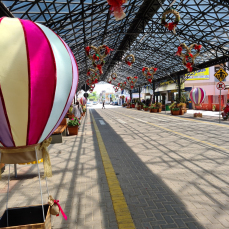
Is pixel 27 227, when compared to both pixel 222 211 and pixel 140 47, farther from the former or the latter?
pixel 140 47

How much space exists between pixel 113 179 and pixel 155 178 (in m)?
0.99

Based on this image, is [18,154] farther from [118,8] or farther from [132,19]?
[132,19]

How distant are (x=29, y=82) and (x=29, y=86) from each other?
0.14ft

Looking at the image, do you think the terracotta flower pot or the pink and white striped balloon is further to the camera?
the terracotta flower pot

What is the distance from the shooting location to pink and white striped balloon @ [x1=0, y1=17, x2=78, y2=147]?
2117 mm

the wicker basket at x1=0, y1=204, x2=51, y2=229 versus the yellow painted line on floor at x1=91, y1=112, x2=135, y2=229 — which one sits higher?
the wicker basket at x1=0, y1=204, x2=51, y2=229

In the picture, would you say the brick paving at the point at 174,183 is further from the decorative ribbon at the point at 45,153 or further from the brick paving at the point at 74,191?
the decorative ribbon at the point at 45,153

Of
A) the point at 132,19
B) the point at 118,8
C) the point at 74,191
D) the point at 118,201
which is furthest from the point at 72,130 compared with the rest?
the point at 132,19

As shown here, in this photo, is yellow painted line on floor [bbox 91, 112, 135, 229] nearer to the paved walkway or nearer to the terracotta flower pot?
the paved walkway

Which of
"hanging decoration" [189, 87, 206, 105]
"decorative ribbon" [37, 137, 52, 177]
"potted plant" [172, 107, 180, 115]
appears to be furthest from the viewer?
"potted plant" [172, 107, 180, 115]

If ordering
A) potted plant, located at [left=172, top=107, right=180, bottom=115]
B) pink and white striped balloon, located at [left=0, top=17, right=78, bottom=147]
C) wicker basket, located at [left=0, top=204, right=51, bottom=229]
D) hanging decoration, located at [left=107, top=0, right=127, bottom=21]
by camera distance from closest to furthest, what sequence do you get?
pink and white striped balloon, located at [left=0, top=17, right=78, bottom=147] → wicker basket, located at [left=0, top=204, right=51, bottom=229] → hanging decoration, located at [left=107, top=0, right=127, bottom=21] → potted plant, located at [left=172, top=107, right=180, bottom=115]

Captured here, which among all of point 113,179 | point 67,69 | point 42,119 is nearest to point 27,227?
point 42,119

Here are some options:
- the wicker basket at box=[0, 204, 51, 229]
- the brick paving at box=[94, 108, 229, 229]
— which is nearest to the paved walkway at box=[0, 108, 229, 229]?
the brick paving at box=[94, 108, 229, 229]

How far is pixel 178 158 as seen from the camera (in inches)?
256
